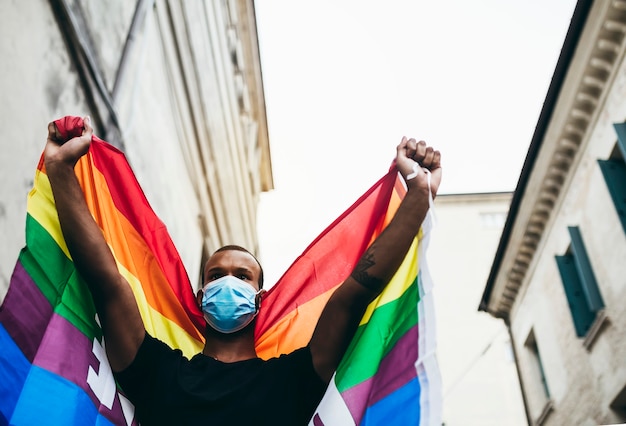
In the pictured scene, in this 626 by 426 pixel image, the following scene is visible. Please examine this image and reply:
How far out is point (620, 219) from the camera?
8.83 meters

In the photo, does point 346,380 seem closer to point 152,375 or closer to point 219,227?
point 152,375

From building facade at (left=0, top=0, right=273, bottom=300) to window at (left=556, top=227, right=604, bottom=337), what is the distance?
686cm

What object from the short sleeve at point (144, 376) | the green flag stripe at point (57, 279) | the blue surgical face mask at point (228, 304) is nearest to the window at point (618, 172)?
the blue surgical face mask at point (228, 304)

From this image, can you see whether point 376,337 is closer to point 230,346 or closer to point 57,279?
point 230,346

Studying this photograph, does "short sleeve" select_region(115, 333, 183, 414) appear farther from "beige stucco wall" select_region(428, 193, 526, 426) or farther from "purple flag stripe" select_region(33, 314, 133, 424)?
"beige stucco wall" select_region(428, 193, 526, 426)

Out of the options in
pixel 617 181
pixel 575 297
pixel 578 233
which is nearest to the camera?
pixel 617 181

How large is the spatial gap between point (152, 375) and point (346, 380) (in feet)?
2.75

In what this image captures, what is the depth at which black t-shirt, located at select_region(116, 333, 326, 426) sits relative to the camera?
2188 mm

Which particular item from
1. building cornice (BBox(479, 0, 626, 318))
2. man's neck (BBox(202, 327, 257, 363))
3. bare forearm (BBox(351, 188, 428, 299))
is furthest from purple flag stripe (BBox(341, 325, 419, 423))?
building cornice (BBox(479, 0, 626, 318))

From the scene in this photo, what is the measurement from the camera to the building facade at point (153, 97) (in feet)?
11.2

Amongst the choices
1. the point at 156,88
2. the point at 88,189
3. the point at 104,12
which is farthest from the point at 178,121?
the point at 88,189

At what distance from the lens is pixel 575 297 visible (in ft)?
33.9

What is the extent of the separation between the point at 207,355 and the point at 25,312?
0.82m

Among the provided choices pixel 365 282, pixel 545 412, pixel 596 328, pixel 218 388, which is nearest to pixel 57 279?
pixel 218 388
